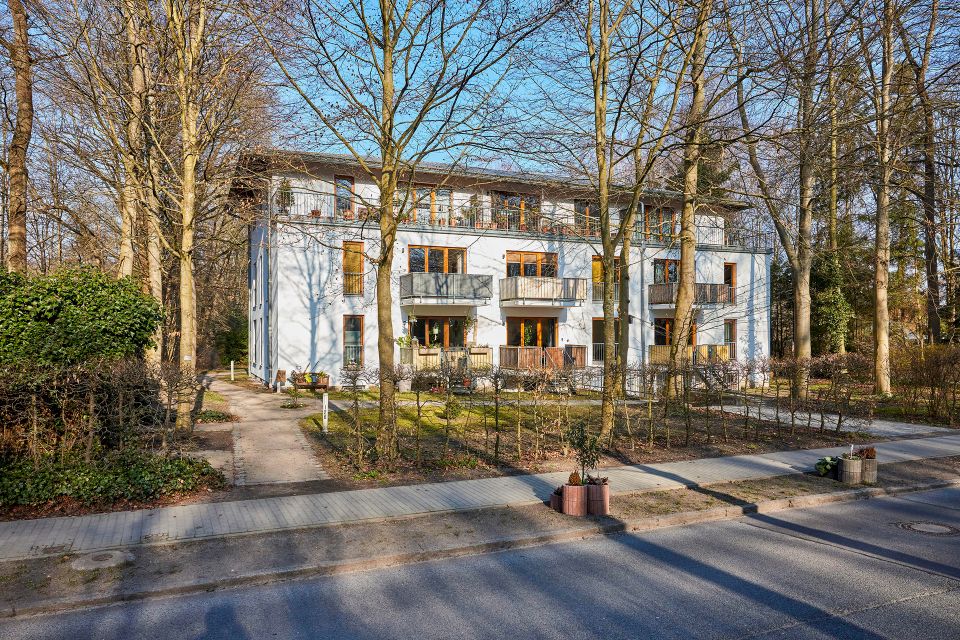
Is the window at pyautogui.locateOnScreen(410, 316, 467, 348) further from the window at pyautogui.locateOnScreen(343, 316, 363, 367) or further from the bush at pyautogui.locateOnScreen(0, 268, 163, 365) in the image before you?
the bush at pyautogui.locateOnScreen(0, 268, 163, 365)

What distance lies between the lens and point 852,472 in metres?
10.2

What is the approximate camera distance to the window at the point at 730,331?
3147 centimetres

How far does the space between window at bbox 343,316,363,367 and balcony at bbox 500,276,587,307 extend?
6.18 metres

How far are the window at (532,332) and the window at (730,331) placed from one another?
960 centimetres

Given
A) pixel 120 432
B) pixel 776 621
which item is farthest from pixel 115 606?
pixel 776 621

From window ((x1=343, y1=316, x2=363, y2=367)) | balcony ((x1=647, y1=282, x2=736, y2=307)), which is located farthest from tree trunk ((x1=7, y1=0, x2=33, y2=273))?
balcony ((x1=647, y1=282, x2=736, y2=307))

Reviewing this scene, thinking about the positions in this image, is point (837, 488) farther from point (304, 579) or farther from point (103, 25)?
point (103, 25)

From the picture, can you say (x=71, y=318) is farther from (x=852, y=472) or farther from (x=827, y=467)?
(x=852, y=472)

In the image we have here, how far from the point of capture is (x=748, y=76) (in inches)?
384

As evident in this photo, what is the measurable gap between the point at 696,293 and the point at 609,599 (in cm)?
2507

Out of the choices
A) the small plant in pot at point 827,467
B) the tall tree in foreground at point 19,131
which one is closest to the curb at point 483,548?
the small plant in pot at point 827,467

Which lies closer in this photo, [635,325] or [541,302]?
[541,302]

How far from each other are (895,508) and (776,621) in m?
5.38

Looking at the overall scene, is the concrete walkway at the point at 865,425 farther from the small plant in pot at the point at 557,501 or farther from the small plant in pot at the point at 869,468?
the small plant in pot at the point at 557,501
